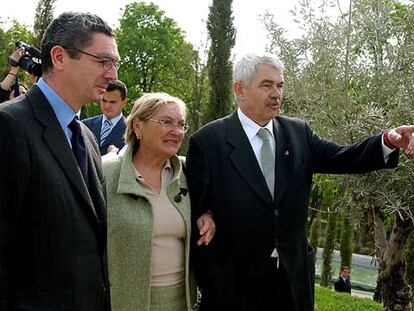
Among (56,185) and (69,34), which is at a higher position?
(69,34)

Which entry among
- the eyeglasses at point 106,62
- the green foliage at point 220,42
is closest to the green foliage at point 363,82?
the eyeglasses at point 106,62

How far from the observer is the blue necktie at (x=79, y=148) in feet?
8.26

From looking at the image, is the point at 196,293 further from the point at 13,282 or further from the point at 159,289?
the point at 13,282

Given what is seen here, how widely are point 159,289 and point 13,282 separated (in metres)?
1.22

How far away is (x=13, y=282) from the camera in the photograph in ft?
7.31

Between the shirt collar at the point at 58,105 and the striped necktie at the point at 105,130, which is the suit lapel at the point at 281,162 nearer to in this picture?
the shirt collar at the point at 58,105

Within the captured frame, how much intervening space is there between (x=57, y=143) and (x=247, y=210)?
4.80 feet

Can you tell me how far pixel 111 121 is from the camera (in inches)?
207

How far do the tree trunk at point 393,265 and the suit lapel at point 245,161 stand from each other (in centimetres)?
201

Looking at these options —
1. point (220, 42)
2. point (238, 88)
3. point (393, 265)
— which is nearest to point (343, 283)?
point (220, 42)

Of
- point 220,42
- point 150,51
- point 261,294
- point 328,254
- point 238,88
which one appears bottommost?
point 328,254

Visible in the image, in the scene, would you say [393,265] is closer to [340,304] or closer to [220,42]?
[340,304]

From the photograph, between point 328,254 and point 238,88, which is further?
point 328,254

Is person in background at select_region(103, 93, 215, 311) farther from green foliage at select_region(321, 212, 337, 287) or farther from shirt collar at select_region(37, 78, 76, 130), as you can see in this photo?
green foliage at select_region(321, 212, 337, 287)
